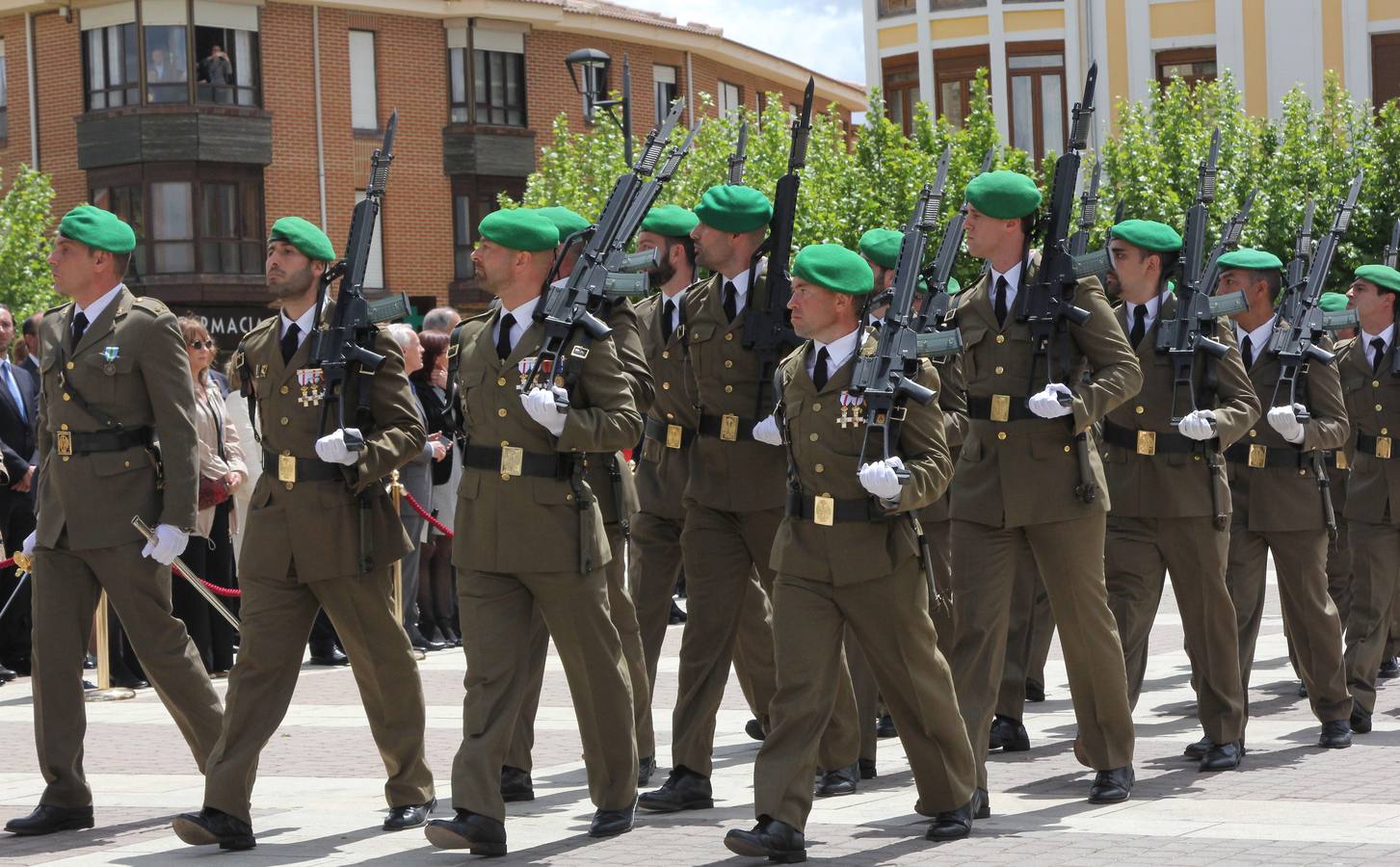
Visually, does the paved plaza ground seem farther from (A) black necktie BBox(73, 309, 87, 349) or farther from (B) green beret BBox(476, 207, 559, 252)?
(B) green beret BBox(476, 207, 559, 252)

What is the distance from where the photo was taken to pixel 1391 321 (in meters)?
11.3

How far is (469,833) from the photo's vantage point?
7.05 m

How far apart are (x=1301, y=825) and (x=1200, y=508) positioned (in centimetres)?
191

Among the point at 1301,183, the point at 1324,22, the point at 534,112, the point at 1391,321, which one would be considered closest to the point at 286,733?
the point at 1391,321

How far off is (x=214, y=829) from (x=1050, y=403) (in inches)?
134

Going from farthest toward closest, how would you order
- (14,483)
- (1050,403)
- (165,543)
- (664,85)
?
(664,85)
(14,483)
(165,543)
(1050,403)

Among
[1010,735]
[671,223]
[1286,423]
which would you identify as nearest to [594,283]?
[671,223]

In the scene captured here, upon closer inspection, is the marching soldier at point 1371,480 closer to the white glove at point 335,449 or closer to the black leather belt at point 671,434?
the black leather belt at point 671,434

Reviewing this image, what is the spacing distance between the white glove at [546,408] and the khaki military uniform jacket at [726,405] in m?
1.26

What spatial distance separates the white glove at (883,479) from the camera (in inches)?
269

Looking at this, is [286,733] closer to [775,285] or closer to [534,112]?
[775,285]

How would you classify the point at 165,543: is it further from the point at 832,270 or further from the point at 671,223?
the point at 832,270

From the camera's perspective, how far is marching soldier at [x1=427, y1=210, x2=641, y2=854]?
724 cm

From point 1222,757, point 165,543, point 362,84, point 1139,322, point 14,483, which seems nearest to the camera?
point 165,543
